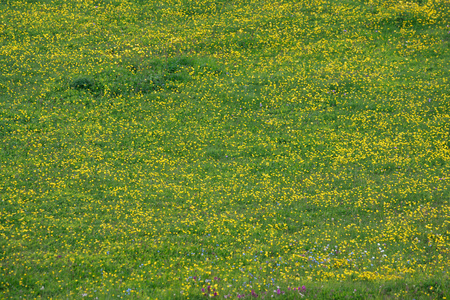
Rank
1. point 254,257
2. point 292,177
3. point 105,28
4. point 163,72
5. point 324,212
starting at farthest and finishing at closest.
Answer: point 105,28
point 163,72
point 292,177
point 324,212
point 254,257

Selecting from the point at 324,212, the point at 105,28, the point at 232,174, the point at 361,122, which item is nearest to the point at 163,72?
the point at 105,28

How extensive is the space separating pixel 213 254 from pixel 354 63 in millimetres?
16667

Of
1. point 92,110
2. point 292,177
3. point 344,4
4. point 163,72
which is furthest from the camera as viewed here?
point 344,4

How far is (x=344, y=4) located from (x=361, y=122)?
46.6ft

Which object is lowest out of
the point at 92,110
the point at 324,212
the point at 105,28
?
the point at 324,212

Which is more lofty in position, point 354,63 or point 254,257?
point 354,63

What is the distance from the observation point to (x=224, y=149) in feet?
56.5

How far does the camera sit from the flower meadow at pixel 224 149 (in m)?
10.6

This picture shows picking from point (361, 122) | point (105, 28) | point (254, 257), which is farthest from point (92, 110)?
point (361, 122)

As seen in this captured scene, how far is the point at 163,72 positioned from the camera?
22.0 m

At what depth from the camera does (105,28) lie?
26109 mm

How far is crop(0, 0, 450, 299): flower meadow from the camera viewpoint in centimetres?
1058

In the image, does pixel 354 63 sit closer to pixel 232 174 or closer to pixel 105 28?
pixel 232 174

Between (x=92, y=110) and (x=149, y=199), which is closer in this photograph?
(x=149, y=199)
